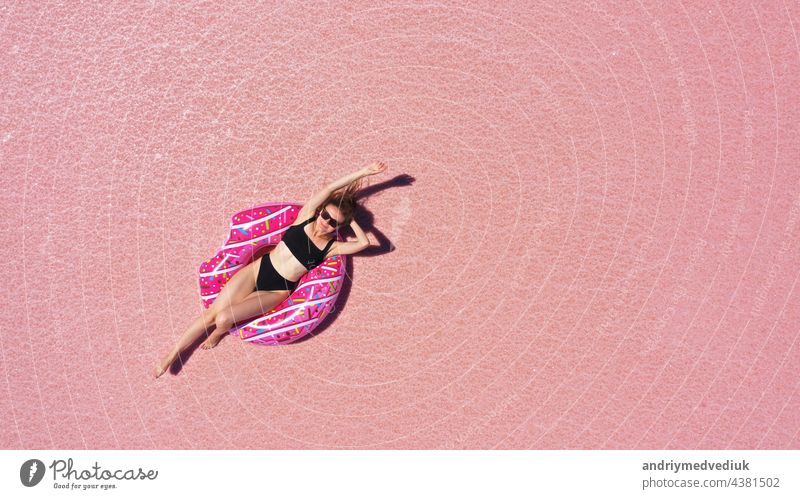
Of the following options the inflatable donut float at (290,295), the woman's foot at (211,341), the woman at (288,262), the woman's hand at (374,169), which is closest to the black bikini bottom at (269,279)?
the woman at (288,262)

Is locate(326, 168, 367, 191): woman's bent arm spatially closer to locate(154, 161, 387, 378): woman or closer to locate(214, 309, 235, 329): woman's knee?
locate(154, 161, 387, 378): woman

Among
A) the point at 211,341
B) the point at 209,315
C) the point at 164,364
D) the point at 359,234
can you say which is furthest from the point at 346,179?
the point at 164,364

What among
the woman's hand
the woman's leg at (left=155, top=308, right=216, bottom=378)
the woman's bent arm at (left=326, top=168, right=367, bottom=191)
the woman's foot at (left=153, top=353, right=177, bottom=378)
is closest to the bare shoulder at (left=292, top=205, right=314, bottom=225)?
the woman's bent arm at (left=326, top=168, right=367, bottom=191)

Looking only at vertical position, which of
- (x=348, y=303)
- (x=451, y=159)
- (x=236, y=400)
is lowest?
(x=236, y=400)

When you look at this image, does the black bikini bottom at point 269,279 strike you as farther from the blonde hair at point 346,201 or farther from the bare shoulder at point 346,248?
the blonde hair at point 346,201

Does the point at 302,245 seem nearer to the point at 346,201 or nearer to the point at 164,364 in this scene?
the point at 346,201

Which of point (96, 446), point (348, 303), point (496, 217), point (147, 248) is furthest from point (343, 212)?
point (96, 446)
